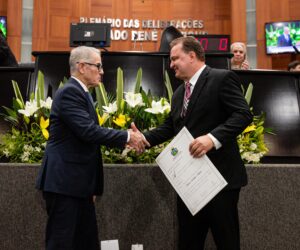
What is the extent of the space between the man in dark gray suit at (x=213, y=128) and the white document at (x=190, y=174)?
0.05 m

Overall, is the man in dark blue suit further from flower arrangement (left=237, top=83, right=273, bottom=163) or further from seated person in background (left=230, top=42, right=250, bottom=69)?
seated person in background (left=230, top=42, right=250, bottom=69)

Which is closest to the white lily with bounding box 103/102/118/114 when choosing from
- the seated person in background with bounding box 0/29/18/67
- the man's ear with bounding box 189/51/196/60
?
→ the man's ear with bounding box 189/51/196/60

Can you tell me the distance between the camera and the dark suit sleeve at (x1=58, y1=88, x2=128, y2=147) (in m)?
1.63

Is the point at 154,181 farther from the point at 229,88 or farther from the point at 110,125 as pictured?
the point at 229,88

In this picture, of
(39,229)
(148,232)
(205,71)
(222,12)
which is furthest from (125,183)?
(222,12)

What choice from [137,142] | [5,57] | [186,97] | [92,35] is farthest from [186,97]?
[92,35]

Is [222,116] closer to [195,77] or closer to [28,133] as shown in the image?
[195,77]

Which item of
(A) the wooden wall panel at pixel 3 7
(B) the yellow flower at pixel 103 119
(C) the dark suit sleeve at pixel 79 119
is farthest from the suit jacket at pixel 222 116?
(A) the wooden wall panel at pixel 3 7

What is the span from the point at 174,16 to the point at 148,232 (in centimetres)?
663

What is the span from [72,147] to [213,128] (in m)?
0.63

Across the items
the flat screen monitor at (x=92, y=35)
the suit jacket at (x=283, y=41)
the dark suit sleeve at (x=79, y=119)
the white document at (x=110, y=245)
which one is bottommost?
the white document at (x=110, y=245)

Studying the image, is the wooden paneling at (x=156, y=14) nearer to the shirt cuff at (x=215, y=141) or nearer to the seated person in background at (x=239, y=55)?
the seated person in background at (x=239, y=55)

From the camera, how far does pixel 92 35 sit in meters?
4.36

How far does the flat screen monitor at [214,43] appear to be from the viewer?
5250mm
